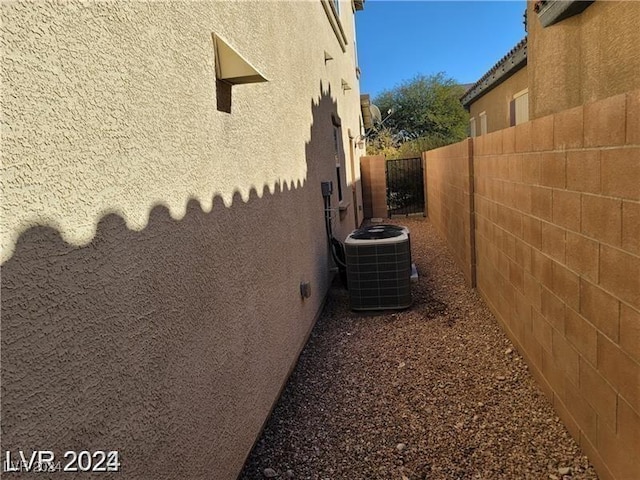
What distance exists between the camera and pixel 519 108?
41.1 feet

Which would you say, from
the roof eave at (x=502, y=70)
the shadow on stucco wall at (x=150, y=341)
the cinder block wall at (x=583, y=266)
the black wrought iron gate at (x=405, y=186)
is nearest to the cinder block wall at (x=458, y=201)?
the cinder block wall at (x=583, y=266)

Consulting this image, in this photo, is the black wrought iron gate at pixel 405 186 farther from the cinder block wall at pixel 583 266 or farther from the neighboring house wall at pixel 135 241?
the neighboring house wall at pixel 135 241

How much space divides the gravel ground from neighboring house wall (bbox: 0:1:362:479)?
0.40 m

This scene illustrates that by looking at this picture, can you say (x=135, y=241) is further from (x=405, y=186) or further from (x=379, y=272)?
(x=405, y=186)

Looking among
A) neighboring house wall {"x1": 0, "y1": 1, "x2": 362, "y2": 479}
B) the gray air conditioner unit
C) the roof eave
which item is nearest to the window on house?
the roof eave

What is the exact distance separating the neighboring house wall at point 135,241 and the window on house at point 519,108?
9.73 metres

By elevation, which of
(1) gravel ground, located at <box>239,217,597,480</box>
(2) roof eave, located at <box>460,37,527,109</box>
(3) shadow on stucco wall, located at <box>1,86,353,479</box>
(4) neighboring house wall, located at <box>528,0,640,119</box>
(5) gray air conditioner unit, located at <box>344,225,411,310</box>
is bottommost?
(1) gravel ground, located at <box>239,217,597,480</box>

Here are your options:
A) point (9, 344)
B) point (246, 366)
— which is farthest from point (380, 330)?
point (9, 344)

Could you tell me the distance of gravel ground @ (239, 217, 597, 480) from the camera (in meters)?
3.12

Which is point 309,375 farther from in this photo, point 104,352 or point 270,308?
point 104,352

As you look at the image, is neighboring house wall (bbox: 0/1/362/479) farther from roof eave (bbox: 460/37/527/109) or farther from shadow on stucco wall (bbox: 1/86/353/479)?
roof eave (bbox: 460/37/527/109)

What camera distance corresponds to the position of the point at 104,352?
1.73m

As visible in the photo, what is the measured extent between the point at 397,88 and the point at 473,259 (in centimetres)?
2977

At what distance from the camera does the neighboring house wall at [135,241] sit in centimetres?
142
